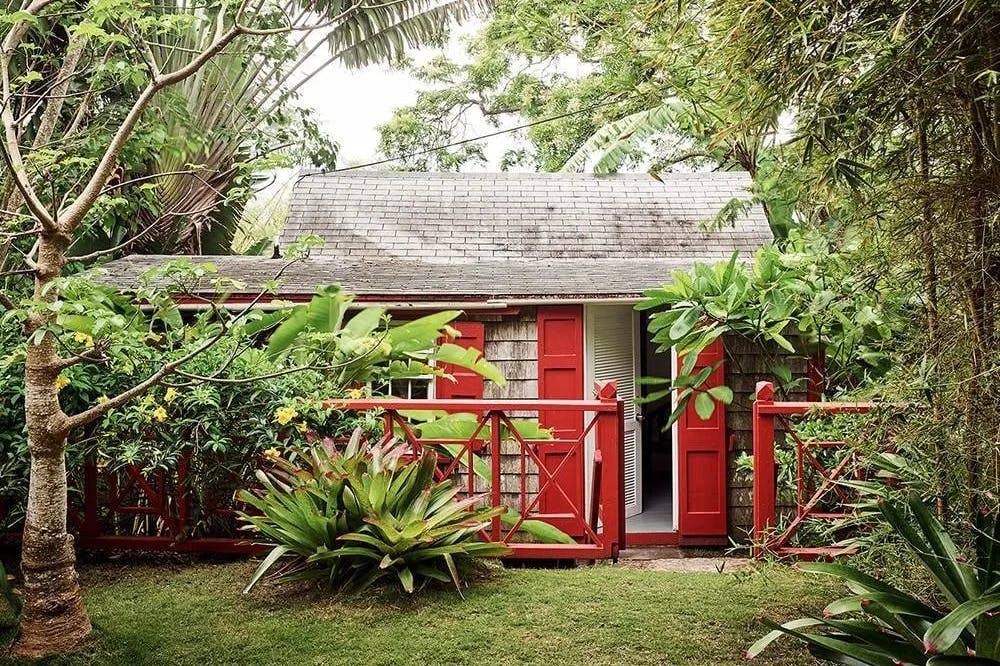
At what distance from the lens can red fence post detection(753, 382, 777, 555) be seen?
5645 mm

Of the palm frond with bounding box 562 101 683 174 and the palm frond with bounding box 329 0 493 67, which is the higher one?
the palm frond with bounding box 329 0 493 67

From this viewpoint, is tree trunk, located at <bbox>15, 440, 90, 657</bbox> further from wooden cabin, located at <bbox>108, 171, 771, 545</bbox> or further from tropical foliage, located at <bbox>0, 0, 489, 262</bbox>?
wooden cabin, located at <bbox>108, 171, 771, 545</bbox>

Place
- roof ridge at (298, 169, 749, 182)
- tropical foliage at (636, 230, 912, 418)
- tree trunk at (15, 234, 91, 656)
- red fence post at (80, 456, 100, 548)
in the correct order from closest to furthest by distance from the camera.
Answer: tree trunk at (15, 234, 91, 656)
red fence post at (80, 456, 100, 548)
tropical foliage at (636, 230, 912, 418)
roof ridge at (298, 169, 749, 182)

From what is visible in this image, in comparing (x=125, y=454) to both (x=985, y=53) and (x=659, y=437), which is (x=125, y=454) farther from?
(x=659, y=437)

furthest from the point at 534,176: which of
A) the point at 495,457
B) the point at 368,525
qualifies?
the point at 368,525

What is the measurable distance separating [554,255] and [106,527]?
5.38 metres

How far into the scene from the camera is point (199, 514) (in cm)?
626

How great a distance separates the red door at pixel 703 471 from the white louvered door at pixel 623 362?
0.93m

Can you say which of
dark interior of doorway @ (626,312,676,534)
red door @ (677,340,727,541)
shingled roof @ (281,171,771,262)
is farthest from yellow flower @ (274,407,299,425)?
dark interior of doorway @ (626,312,676,534)

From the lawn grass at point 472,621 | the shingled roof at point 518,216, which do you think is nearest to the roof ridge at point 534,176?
the shingled roof at point 518,216

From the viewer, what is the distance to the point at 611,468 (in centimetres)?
610

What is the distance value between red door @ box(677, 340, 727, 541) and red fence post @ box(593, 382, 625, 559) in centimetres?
254

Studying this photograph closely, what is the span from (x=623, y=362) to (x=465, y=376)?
1.89 metres

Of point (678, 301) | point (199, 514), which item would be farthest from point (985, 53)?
point (199, 514)
